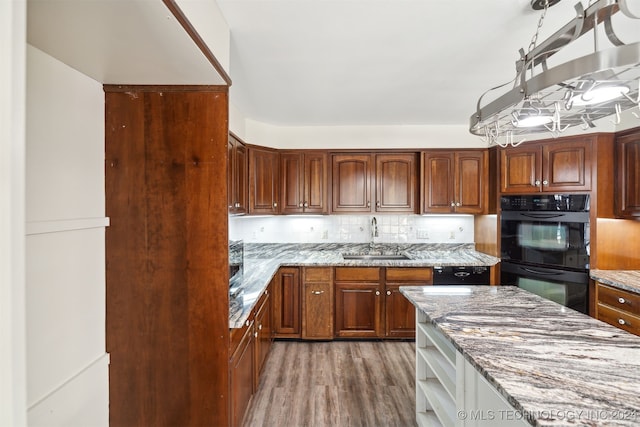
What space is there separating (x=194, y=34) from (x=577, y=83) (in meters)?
1.41

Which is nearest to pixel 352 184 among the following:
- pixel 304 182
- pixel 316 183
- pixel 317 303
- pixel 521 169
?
pixel 316 183

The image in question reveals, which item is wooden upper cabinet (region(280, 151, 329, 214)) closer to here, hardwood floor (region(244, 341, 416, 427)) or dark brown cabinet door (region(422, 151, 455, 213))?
dark brown cabinet door (region(422, 151, 455, 213))

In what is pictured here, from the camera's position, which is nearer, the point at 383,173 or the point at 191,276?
the point at 191,276

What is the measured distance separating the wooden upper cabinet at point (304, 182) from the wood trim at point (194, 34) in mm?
2164

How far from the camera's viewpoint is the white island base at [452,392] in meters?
1.14

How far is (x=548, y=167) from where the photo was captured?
308 cm

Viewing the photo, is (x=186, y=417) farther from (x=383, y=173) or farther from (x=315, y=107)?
(x=383, y=173)

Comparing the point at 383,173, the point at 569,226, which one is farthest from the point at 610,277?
the point at 383,173

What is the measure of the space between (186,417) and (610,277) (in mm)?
3388

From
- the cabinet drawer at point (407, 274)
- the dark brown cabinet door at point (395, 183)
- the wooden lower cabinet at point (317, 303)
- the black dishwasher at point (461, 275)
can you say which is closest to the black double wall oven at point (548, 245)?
the black dishwasher at point (461, 275)

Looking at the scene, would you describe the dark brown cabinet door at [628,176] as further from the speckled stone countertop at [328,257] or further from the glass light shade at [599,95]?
the glass light shade at [599,95]

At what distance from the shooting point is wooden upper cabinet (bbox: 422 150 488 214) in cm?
363
